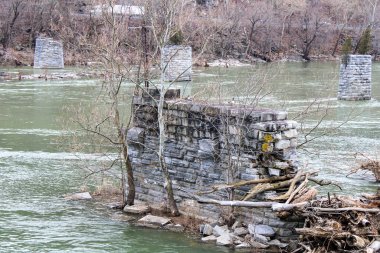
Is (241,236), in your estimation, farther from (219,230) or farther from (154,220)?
(154,220)

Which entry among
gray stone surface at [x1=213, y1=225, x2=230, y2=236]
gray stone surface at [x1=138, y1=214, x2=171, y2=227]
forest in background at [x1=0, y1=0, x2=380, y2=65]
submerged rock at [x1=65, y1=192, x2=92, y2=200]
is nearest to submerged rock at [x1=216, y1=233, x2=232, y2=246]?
gray stone surface at [x1=213, y1=225, x2=230, y2=236]

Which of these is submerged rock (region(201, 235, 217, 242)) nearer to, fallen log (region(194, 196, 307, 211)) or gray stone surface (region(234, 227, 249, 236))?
gray stone surface (region(234, 227, 249, 236))

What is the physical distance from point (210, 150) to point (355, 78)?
23.1 m

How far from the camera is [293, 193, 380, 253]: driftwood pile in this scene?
31.8 feet

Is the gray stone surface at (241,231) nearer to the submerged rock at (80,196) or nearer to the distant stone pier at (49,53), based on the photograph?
the submerged rock at (80,196)

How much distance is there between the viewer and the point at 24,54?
190 feet

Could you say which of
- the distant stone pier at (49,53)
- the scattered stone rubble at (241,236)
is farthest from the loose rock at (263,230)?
the distant stone pier at (49,53)

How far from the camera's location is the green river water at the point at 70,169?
1173 cm

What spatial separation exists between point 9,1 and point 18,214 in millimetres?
54662

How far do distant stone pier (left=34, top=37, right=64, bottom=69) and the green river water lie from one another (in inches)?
617

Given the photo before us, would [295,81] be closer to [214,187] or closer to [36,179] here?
[36,179]

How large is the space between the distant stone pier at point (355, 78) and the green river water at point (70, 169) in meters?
0.91

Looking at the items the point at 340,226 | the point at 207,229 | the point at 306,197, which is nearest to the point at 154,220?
the point at 207,229

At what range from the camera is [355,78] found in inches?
1321
